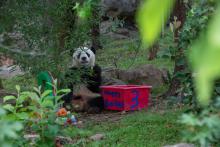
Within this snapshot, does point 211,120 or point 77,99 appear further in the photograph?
point 77,99

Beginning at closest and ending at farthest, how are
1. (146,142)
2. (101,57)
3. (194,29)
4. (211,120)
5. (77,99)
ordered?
(211,120)
(194,29)
(146,142)
(77,99)
(101,57)

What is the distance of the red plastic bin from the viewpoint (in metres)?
7.76

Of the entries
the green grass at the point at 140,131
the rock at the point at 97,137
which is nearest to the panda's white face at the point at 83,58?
the green grass at the point at 140,131

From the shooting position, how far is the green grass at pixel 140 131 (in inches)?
200

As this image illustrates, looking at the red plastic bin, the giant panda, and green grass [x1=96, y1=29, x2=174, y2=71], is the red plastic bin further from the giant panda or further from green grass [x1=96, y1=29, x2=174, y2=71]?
green grass [x1=96, y1=29, x2=174, y2=71]


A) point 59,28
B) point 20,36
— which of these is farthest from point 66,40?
point 20,36

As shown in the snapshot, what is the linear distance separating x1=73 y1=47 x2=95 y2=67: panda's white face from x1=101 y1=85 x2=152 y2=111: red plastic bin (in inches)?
23.9

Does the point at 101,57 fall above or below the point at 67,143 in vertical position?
above

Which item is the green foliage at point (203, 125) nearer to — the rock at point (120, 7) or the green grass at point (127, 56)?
the green grass at point (127, 56)

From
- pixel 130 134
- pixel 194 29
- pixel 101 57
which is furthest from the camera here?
pixel 101 57

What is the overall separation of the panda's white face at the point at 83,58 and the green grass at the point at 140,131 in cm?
137

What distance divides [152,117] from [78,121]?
3.56 feet

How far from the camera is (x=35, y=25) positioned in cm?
642

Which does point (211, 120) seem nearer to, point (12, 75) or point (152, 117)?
point (152, 117)
